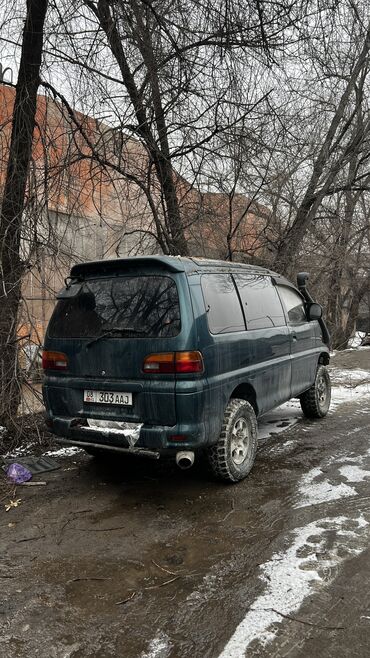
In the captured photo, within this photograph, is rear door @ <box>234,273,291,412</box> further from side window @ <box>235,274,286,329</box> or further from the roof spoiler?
the roof spoiler

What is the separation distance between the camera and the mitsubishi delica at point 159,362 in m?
3.85

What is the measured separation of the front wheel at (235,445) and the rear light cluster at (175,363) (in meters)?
0.68

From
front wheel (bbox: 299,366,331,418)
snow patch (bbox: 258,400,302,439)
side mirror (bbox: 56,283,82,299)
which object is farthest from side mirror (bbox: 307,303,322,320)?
side mirror (bbox: 56,283,82,299)

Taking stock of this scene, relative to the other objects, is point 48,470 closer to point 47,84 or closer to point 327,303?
point 47,84

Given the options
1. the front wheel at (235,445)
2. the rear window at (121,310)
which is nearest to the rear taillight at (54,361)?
the rear window at (121,310)

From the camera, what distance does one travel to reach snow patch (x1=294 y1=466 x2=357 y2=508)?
4.09 meters

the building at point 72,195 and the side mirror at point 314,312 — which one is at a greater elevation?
the building at point 72,195

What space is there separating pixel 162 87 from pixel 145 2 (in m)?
1.33

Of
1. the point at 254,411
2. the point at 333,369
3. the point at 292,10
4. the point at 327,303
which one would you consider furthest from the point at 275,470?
the point at 327,303

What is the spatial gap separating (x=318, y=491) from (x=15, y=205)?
Result: 13.7 ft

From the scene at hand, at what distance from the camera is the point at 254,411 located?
481cm

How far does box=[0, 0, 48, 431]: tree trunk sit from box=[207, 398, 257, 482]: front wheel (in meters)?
2.27

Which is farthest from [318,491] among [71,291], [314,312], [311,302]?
[311,302]

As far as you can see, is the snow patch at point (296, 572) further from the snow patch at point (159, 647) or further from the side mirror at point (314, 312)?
the side mirror at point (314, 312)
